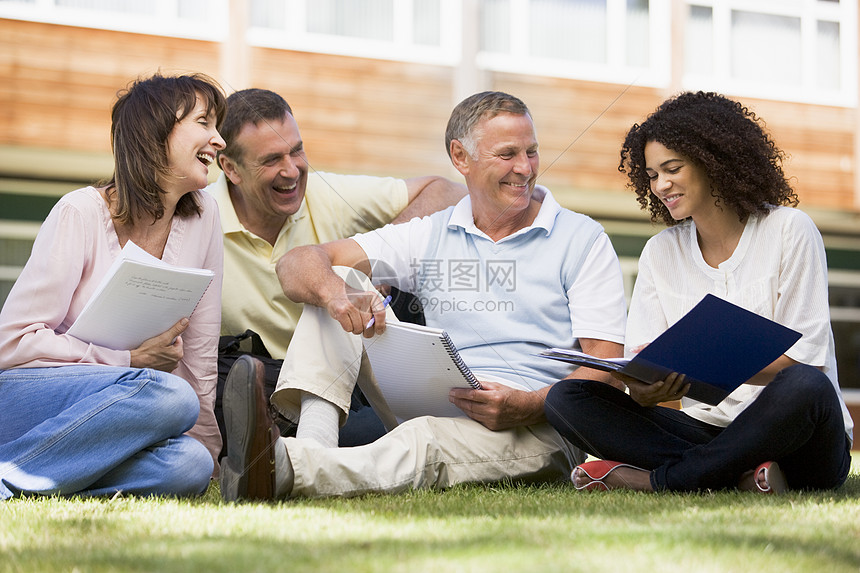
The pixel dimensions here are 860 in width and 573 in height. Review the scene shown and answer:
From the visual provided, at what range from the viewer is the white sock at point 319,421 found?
2332 millimetres

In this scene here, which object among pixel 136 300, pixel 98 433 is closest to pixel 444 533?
pixel 98 433

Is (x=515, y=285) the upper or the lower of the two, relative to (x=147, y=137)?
lower

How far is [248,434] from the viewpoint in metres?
1.91

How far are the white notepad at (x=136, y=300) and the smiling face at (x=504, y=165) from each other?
3.16 ft

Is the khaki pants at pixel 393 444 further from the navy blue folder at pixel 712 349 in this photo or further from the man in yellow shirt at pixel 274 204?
the man in yellow shirt at pixel 274 204

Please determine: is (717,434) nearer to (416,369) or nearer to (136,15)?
(416,369)

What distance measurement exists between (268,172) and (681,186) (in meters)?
1.47

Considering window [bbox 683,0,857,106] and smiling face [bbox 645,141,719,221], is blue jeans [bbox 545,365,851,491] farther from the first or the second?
window [bbox 683,0,857,106]

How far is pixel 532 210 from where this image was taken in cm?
285

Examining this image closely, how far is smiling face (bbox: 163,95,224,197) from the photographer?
2.54 metres

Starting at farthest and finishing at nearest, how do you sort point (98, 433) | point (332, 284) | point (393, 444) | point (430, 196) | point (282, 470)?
1. point (430, 196)
2. point (332, 284)
3. point (393, 444)
4. point (98, 433)
5. point (282, 470)

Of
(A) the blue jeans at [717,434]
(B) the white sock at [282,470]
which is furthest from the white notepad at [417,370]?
(B) the white sock at [282,470]

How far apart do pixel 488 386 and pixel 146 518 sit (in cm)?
97

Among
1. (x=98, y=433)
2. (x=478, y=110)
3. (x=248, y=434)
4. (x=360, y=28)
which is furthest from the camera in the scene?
(x=360, y=28)
